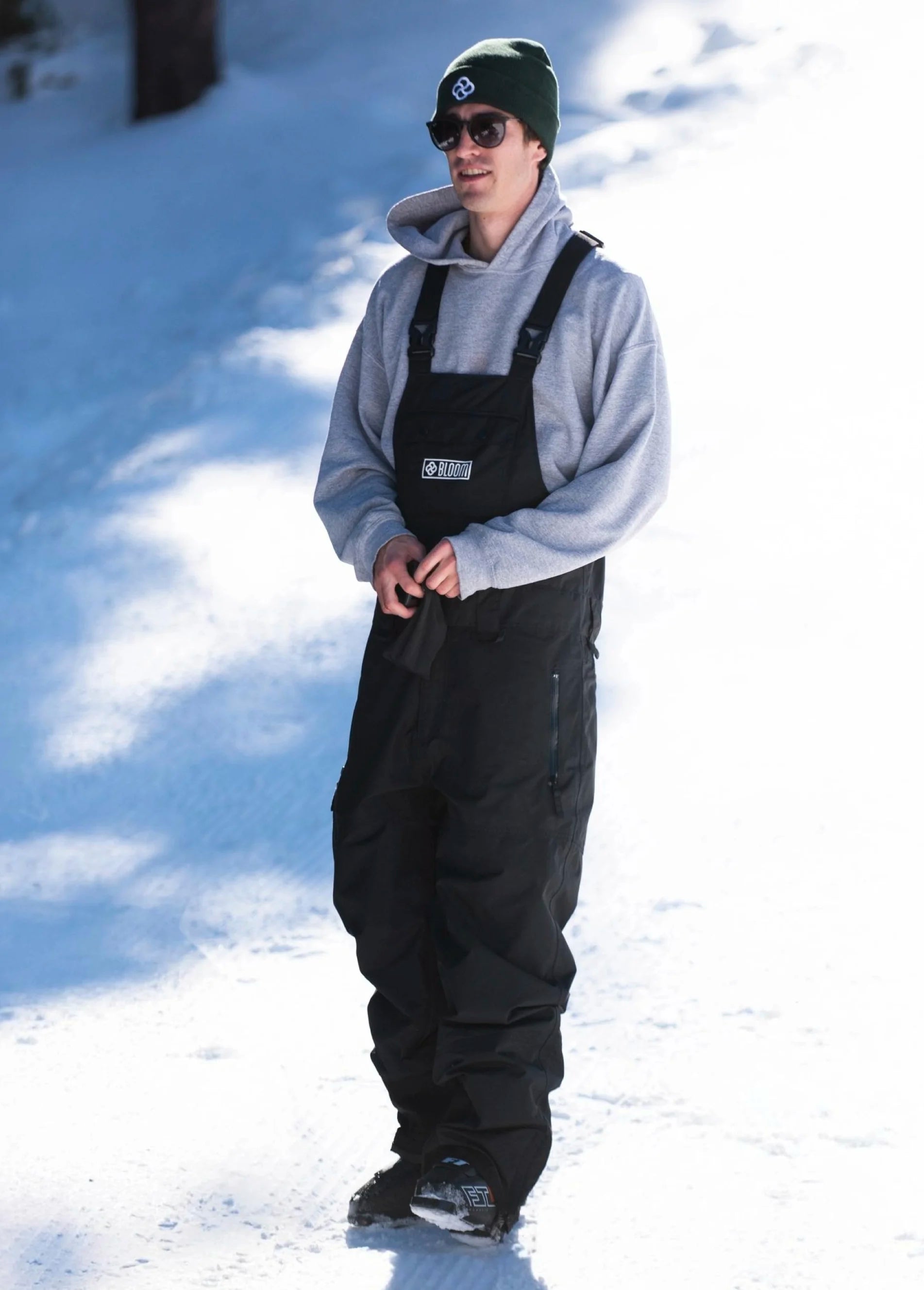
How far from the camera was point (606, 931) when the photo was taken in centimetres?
347

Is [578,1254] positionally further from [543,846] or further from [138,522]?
[138,522]

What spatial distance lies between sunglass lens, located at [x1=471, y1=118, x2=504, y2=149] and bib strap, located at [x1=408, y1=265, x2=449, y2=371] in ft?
0.66

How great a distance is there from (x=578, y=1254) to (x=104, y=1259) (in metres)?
0.73

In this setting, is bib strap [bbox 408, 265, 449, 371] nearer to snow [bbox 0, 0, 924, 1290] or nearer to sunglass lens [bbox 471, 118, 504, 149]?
sunglass lens [bbox 471, 118, 504, 149]

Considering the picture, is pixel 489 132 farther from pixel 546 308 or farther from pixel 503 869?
pixel 503 869

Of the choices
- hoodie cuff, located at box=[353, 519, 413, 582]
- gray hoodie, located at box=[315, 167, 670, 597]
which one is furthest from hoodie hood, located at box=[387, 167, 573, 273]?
hoodie cuff, located at box=[353, 519, 413, 582]

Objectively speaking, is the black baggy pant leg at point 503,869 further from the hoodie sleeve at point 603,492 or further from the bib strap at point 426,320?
the bib strap at point 426,320

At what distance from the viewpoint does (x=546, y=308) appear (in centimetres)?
236

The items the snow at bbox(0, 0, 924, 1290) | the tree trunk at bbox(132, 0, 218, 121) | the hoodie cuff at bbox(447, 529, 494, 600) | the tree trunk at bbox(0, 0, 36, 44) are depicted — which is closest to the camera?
the hoodie cuff at bbox(447, 529, 494, 600)

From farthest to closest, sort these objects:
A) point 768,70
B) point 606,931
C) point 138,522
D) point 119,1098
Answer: point 768,70 < point 138,522 < point 606,931 < point 119,1098

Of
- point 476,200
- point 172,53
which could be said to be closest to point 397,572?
point 476,200

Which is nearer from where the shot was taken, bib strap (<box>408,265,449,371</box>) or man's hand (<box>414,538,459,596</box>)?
man's hand (<box>414,538,459,596</box>)

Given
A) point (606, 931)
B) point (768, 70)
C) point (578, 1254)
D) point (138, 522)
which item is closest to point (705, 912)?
point (606, 931)

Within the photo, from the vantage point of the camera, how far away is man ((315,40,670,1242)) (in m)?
2.34
